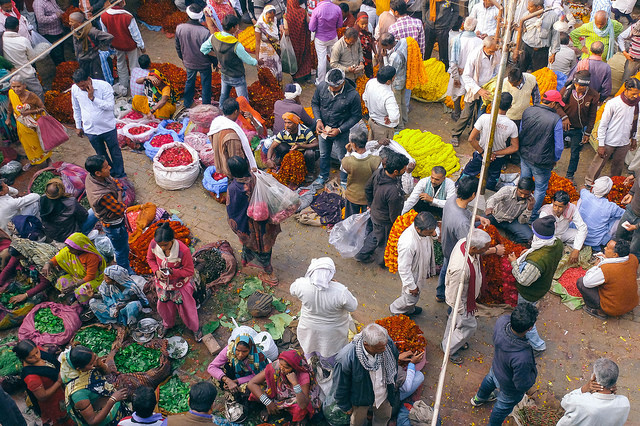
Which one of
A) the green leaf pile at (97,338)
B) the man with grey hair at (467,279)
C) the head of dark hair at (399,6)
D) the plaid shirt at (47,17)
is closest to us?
the man with grey hair at (467,279)

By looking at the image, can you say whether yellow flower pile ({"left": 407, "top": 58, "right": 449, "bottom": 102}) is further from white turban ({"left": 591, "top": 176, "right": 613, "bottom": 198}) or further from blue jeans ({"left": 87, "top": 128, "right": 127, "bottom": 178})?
blue jeans ({"left": 87, "top": 128, "right": 127, "bottom": 178})

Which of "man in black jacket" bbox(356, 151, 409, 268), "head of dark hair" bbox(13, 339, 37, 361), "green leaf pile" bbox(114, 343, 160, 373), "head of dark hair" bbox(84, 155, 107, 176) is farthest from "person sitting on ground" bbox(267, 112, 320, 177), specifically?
"head of dark hair" bbox(13, 339, 37, 361)

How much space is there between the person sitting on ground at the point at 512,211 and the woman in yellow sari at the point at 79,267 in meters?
4.90

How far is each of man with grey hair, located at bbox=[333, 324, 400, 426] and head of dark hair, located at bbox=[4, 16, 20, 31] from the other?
766 centimetres

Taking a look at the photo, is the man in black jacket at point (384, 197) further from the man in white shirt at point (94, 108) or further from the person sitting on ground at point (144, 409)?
the man in white shirt at point (94, 108)

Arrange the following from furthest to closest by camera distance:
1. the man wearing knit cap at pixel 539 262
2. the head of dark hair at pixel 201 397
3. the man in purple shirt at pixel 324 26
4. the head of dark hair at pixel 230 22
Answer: the man in purple shirt at pixel 324 26 → the head of dark hair at pixel 230 22 → the man wearing knit cap at pixel 539 262 → the head of dark hair at pixel 201 397

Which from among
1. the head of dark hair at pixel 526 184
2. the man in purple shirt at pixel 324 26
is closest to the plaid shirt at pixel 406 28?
the man in purple shirt at pixel 324 26

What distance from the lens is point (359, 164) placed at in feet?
22.7

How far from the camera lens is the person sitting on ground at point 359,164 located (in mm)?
6891

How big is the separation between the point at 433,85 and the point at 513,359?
6.11 metres

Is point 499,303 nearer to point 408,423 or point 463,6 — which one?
point 408,423

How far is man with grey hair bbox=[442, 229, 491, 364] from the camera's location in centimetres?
543

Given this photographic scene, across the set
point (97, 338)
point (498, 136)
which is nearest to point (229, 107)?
point (97, 338)

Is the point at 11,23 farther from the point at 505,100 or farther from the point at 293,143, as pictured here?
the point at 505,100
